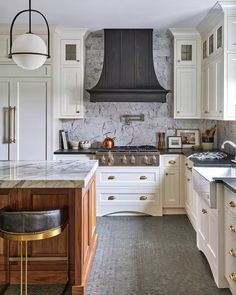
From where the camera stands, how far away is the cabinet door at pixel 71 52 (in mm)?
5332

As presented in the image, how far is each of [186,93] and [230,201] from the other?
300 centimetres

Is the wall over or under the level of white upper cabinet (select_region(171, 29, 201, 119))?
under

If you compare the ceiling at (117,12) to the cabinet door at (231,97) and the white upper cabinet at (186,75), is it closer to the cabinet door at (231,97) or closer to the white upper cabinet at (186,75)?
the white upper cabinet at (186,75)

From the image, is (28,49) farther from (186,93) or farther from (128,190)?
(186,93)

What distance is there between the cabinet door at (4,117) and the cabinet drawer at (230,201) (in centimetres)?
334

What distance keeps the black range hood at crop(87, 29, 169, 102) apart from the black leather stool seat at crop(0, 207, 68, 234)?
3066mm

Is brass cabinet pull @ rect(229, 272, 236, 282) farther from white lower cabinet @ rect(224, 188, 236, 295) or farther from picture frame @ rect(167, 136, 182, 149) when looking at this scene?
picture frame @ rect(167, 136, 182, 149)

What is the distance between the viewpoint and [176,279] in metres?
3.11

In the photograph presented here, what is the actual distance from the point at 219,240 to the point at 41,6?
3.26 metres

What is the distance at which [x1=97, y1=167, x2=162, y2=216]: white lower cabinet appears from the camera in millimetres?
5062

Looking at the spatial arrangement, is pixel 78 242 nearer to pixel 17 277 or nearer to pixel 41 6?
pixel 17 277

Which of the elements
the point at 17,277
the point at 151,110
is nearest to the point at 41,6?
the point at 151,110

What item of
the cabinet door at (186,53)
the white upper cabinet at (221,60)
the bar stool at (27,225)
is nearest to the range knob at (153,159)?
the white upper cabinet at (221,60)

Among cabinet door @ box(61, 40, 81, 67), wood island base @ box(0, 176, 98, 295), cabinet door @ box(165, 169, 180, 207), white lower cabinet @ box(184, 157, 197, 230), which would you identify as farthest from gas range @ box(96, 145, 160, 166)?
wood island base @ box(0, 176, 98, 295)
